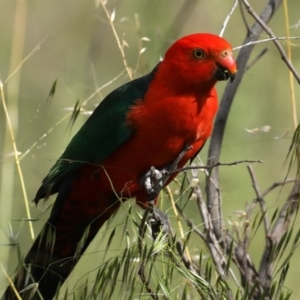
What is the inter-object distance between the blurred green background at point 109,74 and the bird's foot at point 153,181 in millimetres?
777

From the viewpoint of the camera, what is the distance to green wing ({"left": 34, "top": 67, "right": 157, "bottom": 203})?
3.10 m

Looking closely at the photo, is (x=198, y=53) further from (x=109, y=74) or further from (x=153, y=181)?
(x=109, y=74)

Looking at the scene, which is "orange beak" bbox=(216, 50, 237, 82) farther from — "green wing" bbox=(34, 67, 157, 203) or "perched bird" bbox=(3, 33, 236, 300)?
"green wing" bbox=(34, 67, 157, 203)

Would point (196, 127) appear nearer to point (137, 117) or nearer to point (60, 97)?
point (137, 117)

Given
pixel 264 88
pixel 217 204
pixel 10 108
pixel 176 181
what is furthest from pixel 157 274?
pixel 264 88

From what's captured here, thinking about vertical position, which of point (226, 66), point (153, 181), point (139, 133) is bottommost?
point (153, 181)

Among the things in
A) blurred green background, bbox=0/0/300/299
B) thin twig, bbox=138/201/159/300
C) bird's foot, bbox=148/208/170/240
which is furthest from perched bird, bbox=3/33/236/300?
thin twig, bbox=138/201/159/300

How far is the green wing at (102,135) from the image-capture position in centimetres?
310

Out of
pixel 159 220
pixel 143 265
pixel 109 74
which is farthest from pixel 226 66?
pixel 109 74

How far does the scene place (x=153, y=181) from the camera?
2777mm

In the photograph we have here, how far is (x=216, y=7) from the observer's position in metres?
5.00

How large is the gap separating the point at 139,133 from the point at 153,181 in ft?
1.02

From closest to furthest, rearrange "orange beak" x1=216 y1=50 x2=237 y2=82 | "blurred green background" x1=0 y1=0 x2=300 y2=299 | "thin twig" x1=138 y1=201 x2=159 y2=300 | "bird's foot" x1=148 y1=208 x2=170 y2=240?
"thin twig" x1=138 y1=201 x2=159 y2=300, "bird's foot" x1=148 y1=208 x2=170 y2=240, "orange beak" x1=216 y1=50 x2=237 y2=82, "blurred green background" x1=0 y1=0 x2=300 y2=299

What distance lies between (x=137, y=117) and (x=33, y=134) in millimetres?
1480
